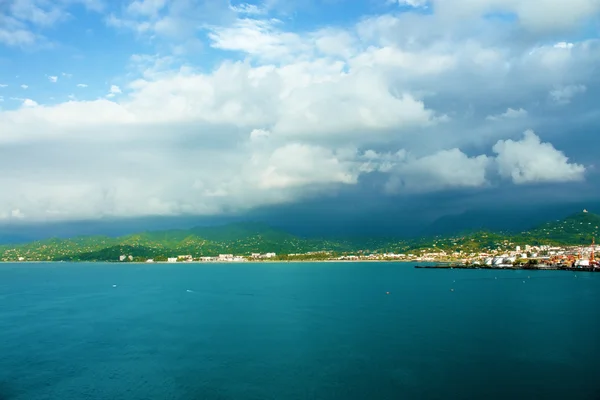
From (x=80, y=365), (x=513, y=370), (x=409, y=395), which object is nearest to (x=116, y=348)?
(x=80, y=365)

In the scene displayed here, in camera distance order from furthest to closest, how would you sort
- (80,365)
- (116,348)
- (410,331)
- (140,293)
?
1. (140,293)
2. (410,331)
3. (116,348)
4. (80,365)

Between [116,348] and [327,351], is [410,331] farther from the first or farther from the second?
[116,348]

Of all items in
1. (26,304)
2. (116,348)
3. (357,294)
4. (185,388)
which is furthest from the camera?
(357,294)

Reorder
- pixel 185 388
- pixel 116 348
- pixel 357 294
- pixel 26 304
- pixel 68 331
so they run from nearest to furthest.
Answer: pixel 185 388, pixel 116 348, pixel 68 331, pixel 26 304, pixel 357 294

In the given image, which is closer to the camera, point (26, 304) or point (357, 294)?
point (26, 304)

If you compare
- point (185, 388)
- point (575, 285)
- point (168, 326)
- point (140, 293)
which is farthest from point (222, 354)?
point (575, 285)

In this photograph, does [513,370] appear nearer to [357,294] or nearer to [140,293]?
[357,294]
